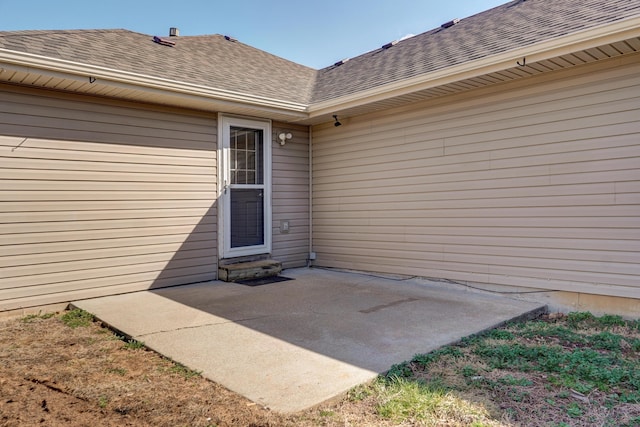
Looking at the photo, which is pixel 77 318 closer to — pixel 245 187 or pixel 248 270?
pixel 248 270

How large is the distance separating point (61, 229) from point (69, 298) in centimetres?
77

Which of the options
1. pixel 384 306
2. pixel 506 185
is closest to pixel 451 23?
pixel 506 185

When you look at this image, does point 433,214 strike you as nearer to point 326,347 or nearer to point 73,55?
point 326,347

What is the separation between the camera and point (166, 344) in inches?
128

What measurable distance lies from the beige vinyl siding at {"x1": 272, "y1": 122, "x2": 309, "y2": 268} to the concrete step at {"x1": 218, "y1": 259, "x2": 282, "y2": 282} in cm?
43

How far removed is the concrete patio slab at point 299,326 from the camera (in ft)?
8.72

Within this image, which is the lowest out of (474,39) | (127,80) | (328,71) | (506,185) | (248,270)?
(248,270)

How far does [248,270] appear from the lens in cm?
595

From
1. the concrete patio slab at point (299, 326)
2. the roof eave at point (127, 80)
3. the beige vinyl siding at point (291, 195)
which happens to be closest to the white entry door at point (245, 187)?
the beige vinyl siding at point (291, 195)

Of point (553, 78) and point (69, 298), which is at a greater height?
point (553, 78)

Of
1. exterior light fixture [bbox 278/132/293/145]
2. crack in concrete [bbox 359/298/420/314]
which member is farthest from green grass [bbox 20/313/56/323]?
exterior light fixture [bbox 278/132/293/145]

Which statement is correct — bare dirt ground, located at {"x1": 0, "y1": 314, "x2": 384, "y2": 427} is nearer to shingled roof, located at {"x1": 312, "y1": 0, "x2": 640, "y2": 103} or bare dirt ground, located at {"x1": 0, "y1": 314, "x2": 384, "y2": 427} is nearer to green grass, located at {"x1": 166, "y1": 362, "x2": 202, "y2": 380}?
green grass, located at {"x1": 166, "y1": 362, "x2": 202, "y2": 380}

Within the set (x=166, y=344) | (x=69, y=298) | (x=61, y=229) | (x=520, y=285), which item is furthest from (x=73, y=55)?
(x=520, y=285)

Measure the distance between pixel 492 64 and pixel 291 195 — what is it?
11.8ft
